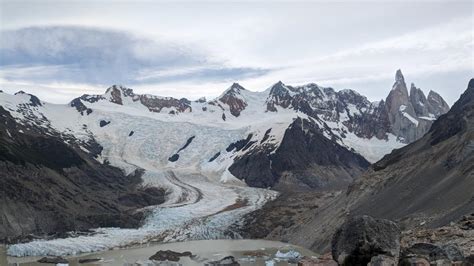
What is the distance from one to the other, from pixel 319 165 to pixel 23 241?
10068cm

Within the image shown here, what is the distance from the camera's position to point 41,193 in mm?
76125

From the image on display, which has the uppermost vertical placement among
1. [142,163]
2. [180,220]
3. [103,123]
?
[103,123]

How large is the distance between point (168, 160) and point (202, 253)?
313ft

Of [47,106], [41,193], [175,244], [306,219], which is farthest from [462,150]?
[47,106]

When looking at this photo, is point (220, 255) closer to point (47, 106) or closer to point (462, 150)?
point (462, 150)

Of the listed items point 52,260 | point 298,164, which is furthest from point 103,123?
point 52,260

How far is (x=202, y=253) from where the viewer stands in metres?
55.5

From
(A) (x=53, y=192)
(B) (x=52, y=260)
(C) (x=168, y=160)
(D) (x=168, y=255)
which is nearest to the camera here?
(D) (x=168, y=255)

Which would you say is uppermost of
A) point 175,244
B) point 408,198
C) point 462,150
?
point 462,150

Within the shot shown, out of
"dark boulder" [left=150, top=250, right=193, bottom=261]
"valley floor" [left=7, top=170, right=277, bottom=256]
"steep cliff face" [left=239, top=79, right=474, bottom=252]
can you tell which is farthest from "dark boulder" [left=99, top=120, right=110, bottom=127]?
"dark boulder" [left=150, top=250, right=193, bottom=261]

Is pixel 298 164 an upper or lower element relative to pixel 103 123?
lower

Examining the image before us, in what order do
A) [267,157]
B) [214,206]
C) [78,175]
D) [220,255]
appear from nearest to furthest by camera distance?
[220,255] < [214,206] < [78,175] < [267,157]

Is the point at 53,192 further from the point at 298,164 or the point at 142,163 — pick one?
the point at 298,164

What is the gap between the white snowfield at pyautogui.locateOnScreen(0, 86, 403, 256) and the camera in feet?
229
